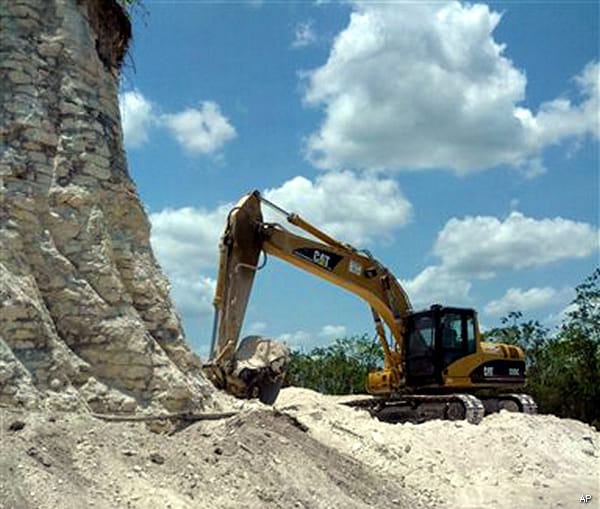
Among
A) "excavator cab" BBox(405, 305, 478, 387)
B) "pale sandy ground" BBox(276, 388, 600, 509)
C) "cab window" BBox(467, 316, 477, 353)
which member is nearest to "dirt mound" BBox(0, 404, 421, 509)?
"pale sandy ground" BBox(276, 388, 600, 509)

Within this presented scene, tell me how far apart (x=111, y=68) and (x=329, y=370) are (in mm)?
30593

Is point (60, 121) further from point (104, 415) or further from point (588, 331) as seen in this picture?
point (588, 331)

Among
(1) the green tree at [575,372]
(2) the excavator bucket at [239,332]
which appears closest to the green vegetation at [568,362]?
(1) the green tree at [575,372]

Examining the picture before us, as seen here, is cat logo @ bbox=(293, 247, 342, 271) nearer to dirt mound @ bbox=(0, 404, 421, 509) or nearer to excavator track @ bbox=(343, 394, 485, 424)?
excavator track @ bbox=(343, 394, 485, 424)

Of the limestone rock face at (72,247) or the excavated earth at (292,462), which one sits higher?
the limestone rock face at (72,247)

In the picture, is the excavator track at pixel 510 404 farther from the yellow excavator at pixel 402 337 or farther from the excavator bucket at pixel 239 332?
the excavator bucket at pixel 239 332

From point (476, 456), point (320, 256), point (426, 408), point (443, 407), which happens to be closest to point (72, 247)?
point (476, 456)

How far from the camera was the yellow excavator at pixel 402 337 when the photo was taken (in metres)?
16.1

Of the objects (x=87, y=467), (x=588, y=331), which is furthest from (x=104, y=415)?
(x=588, y=331)

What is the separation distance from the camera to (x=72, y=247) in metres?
9.45

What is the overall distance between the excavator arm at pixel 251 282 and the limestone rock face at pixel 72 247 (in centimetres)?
344

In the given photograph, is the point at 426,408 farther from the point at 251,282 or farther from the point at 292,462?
the point at 292,462

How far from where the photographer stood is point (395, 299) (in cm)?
1908

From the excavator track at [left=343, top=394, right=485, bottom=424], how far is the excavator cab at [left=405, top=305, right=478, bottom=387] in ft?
1.65
